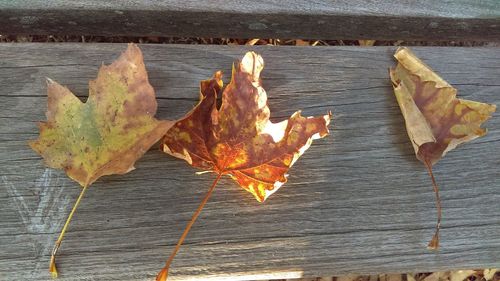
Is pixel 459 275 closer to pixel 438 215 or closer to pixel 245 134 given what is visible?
pixel 438 215

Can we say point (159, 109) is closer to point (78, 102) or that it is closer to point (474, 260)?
point (78, 102)

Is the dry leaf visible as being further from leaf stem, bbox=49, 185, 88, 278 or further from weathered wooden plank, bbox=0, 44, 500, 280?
leaf stem, bbox=49, 185, 88, 278

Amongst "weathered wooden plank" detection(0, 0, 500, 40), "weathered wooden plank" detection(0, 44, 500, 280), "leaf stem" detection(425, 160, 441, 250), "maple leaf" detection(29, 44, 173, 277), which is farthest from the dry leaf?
"maple leaf" detection(29, 44, 173, 277)

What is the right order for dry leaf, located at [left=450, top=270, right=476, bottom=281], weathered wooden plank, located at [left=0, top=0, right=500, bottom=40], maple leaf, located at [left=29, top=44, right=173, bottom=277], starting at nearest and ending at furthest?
maple leaf, located at [left=29, top=44, right=173, bottom=277] < weathered wooden plank, located at [left=0, top=0, right=500, bottom=40] < dry leaf, located at [left=450, top=270, right=476, bottom=281]

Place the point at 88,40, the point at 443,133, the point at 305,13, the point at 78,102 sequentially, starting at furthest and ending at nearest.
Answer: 1. the point at 88,40
2. the point at 305,13
3. the point at 443,133
4. the point at 78,102

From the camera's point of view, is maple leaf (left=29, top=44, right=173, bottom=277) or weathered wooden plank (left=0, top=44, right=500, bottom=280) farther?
weathered wooden plank (left=0, top=44, right=500, bottom=280)

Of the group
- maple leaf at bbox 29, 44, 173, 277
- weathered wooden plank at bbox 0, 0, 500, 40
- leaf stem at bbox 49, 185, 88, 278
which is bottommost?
leaf stem at bbox 49, 185, 88, 278

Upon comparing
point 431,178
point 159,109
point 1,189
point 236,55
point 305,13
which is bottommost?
point 1,189

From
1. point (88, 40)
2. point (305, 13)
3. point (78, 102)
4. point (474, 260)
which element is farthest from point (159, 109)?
point (474, 260)
